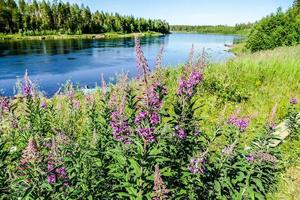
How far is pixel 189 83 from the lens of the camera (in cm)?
381

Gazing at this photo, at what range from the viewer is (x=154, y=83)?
353 cm

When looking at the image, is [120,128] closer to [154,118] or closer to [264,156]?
[154,118]

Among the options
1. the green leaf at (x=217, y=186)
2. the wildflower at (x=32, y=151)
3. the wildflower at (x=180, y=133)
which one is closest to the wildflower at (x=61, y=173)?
the wildflower at (x=32, y=151)

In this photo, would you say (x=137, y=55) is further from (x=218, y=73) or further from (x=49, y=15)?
(x=49, y=15)

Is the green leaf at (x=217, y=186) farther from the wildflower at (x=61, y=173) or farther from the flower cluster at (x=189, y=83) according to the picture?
the wildflower at (x=61, y=173)

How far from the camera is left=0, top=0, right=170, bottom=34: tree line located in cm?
8094

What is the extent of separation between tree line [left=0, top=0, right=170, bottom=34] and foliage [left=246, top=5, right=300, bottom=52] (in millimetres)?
67521

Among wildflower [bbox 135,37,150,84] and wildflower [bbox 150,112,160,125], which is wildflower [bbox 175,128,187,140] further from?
wildflower [bbox 135,37,150,84]

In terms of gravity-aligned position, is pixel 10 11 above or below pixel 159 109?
above

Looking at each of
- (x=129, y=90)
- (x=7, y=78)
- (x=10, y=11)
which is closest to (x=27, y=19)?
(x=10, y=11)

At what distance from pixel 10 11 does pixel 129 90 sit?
88143mm

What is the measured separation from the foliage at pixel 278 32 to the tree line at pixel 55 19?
2658 inches

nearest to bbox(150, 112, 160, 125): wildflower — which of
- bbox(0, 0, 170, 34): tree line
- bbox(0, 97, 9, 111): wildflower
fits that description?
bbox(0, 97, 9, 111): wildflower

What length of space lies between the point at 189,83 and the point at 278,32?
22.9 metres
